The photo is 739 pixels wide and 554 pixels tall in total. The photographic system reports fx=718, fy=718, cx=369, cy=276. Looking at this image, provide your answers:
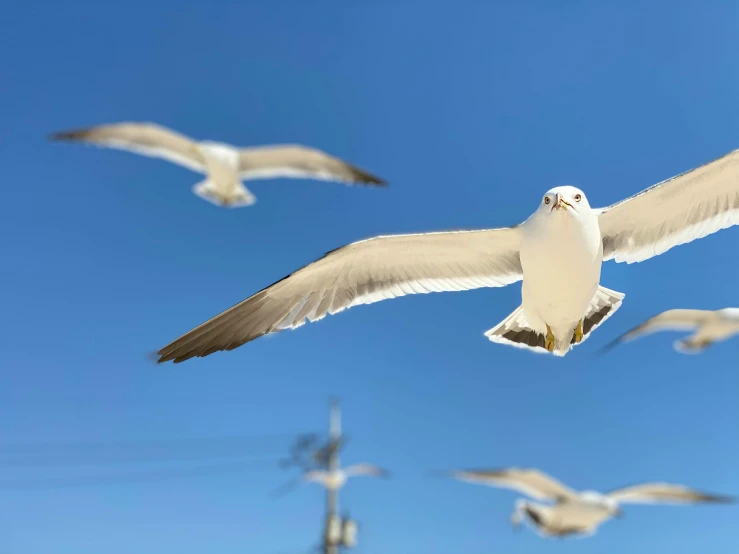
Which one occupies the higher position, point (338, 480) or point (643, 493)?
point (338, 480)

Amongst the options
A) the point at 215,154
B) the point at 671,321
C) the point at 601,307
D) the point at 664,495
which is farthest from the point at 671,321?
the point at 215,154

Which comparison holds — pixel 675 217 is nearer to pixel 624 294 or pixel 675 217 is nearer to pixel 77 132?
pixel 624 294

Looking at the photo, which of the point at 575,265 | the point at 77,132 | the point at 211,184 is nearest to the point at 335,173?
the point at 211,184

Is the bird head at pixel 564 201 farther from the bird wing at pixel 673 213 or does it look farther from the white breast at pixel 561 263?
the bird wing at pixel 673 213

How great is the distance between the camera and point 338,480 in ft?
54.5

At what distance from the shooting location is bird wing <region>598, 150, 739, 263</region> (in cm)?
353

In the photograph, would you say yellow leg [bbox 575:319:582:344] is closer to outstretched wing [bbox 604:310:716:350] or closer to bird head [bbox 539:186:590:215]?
bird head [bbox 539:186:590:215]

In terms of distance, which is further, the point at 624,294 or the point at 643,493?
the point at 643,493

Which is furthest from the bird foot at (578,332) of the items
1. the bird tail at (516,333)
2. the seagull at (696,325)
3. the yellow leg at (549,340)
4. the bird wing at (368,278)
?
the seagull at (696,325)

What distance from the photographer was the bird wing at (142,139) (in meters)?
Result: 8.66

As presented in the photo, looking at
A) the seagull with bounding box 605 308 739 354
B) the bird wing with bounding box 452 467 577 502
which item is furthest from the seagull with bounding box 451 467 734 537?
the seagull with bounding box 605 308 739 354

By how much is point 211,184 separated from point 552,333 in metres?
6.58

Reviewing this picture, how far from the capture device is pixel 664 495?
26.2ft

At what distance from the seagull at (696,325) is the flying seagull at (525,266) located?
3168mm
